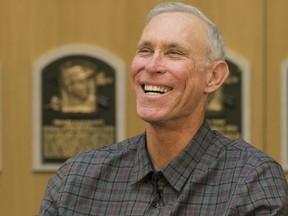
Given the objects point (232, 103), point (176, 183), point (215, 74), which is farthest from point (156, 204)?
point (232, 103)

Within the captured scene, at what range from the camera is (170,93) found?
4.90 feet

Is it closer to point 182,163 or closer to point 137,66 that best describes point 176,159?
point 182,163

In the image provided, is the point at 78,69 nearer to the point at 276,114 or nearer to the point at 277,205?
the point at 276,114

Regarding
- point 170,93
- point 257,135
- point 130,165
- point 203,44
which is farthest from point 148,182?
point 257,135

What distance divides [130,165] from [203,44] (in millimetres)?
285

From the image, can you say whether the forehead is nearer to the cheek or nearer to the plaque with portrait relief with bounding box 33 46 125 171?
the cheek

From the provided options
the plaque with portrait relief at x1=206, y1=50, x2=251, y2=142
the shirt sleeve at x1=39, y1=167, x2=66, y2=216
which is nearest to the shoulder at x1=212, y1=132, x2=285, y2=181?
the shirt sleeve at x1=39, y1=167, x2=66, y2=216

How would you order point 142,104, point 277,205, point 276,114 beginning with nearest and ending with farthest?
point 277,205
point 142,104
point 276,114

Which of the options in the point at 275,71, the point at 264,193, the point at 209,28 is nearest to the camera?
the point at 264,193

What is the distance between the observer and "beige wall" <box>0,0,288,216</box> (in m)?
2.61

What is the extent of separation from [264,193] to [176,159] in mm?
199

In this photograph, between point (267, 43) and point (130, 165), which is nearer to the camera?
point (130, 165)

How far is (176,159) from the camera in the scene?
154 cm

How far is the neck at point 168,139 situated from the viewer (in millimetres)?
1538
